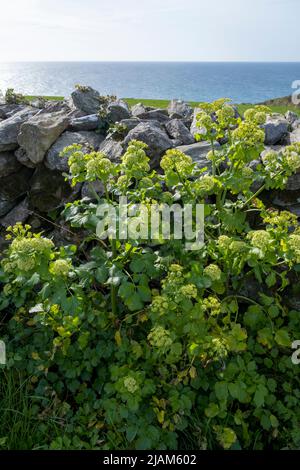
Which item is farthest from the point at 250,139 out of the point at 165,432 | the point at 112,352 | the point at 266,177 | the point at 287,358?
the point at 165,432

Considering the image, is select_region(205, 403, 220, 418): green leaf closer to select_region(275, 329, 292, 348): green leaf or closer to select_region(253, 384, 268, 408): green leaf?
select_region(253, 384, 268, 408): green leaf

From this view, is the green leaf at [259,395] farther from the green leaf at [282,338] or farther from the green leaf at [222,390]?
the green leaf at [282,338]

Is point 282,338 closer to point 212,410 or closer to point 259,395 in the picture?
point 259,395

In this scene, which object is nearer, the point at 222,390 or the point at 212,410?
the point at 222,390

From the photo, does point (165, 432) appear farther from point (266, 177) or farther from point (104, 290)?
point (266, 177)

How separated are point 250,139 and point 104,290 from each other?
6.74 feet

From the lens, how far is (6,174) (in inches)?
204

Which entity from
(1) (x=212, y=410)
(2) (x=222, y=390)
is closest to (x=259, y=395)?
(2) (x=222, y=390)

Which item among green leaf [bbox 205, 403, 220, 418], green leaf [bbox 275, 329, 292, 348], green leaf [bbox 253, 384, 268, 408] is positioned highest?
green leaf [bbox 275, 329, 292, 348]

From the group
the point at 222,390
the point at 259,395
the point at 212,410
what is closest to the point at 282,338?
the point at 259,395

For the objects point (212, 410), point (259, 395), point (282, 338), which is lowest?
A: point (212, 410)

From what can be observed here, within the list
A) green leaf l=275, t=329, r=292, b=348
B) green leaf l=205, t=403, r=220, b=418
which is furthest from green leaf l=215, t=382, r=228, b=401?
green leaf l=275, t=329, r=292, b=348

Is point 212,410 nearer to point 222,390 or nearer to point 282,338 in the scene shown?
point 222,390

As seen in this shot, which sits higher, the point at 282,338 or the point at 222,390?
the point at 282,338
